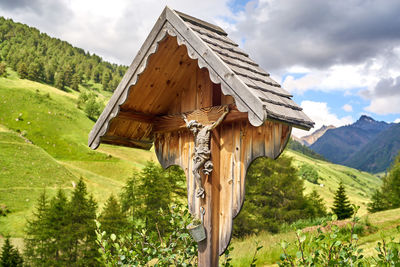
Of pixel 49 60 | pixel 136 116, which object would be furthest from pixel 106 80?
pixel 136 116

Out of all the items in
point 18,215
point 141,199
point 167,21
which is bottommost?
point 18,215

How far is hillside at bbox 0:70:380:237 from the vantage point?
41.1 metres

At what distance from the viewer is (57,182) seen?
4500 cm

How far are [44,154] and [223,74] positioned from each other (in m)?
53.0

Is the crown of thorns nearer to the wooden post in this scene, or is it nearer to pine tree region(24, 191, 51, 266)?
the wooden post

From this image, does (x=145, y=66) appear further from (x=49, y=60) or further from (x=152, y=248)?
(x=49, y=60)

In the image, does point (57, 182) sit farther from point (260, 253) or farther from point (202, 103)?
point (202, 103)

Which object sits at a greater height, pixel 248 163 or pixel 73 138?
pixel 73 138

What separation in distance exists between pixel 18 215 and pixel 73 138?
35183 mm

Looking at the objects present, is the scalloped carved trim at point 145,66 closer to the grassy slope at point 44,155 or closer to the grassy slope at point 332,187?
the grassy slope at point 44,155

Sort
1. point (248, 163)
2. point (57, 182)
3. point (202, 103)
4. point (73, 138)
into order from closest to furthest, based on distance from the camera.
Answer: point (248, 163)
point (202, 103)
point (57, 182)
point (73, 138)

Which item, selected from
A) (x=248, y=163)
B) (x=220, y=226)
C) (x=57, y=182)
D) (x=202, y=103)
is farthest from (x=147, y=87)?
(x=57, y=182)

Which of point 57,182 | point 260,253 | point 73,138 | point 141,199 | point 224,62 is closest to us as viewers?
point 224,62

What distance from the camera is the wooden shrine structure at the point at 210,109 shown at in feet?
10.6
